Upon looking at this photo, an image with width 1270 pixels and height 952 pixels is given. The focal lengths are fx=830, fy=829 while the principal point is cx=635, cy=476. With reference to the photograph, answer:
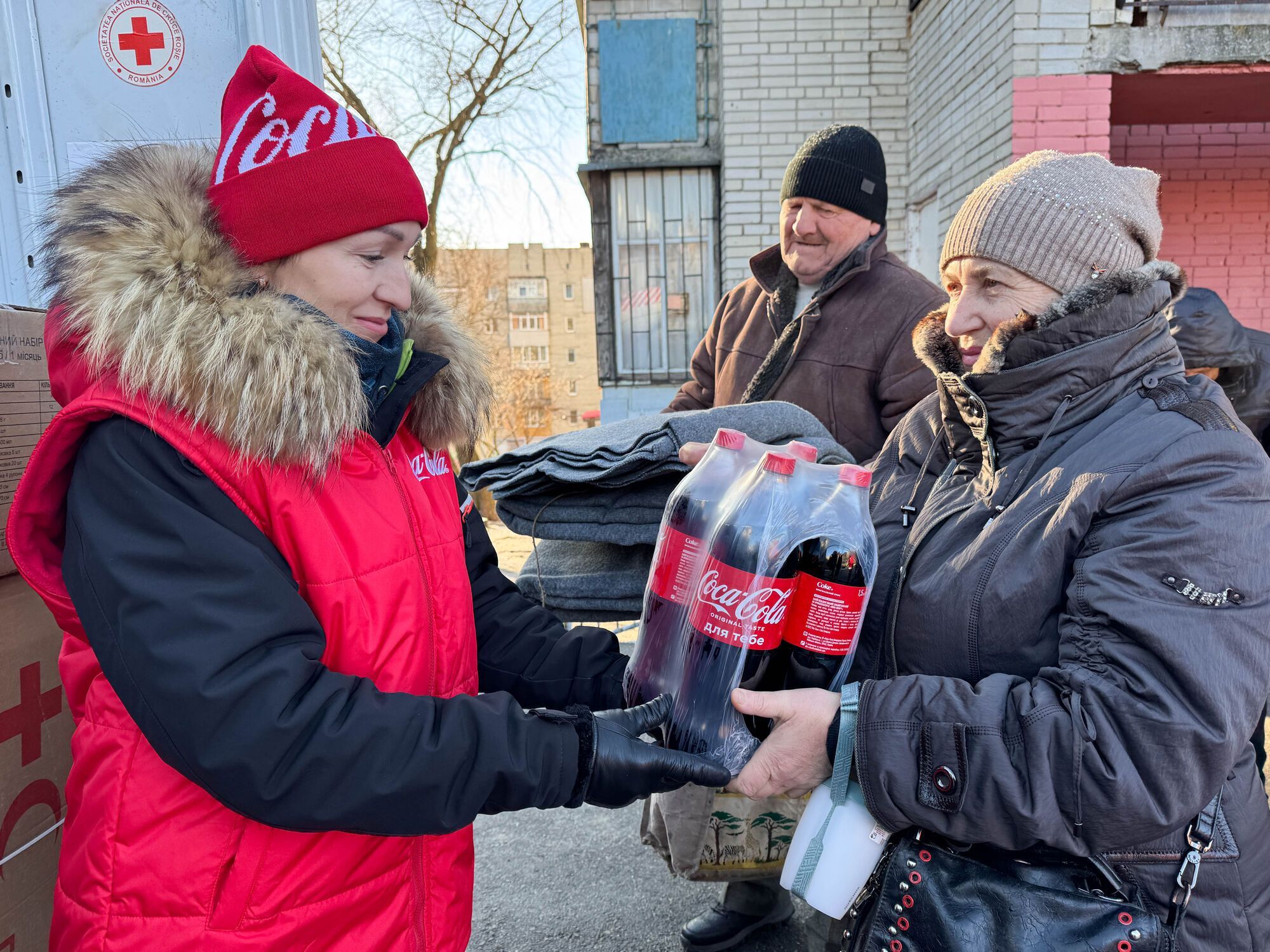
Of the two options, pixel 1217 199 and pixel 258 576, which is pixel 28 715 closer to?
pixel 258 576

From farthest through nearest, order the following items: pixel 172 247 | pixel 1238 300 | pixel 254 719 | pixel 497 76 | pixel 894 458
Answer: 1. pixel 497 76
2. pixel 1238 300
3. pixel 894 458
4. pixel 172 247
5. pixel 254 719

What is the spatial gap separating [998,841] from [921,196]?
6.74 m

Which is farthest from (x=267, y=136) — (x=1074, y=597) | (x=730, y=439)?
(x=1074, y=597)

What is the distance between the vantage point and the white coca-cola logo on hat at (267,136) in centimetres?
125

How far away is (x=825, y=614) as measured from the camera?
1348mm

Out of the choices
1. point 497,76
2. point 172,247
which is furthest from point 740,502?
point 497,76

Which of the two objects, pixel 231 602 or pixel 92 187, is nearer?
pixel 231 602

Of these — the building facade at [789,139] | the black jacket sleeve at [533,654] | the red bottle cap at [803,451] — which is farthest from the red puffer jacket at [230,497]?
the building facade at [789,139]

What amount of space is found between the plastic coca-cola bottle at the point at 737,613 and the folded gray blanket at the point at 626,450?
38 cm

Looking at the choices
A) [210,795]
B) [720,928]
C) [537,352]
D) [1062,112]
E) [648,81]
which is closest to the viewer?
[210,795]

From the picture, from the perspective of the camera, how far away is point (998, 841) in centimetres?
122

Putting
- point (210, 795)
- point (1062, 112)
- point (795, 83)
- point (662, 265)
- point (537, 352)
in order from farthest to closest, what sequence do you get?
point (537, 352)
point (662, 265)
point (795, 83)
point (1062, 112)
point (210, 795)

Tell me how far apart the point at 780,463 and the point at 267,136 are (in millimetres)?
945

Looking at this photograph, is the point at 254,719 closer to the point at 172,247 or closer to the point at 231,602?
the point at 231,602
